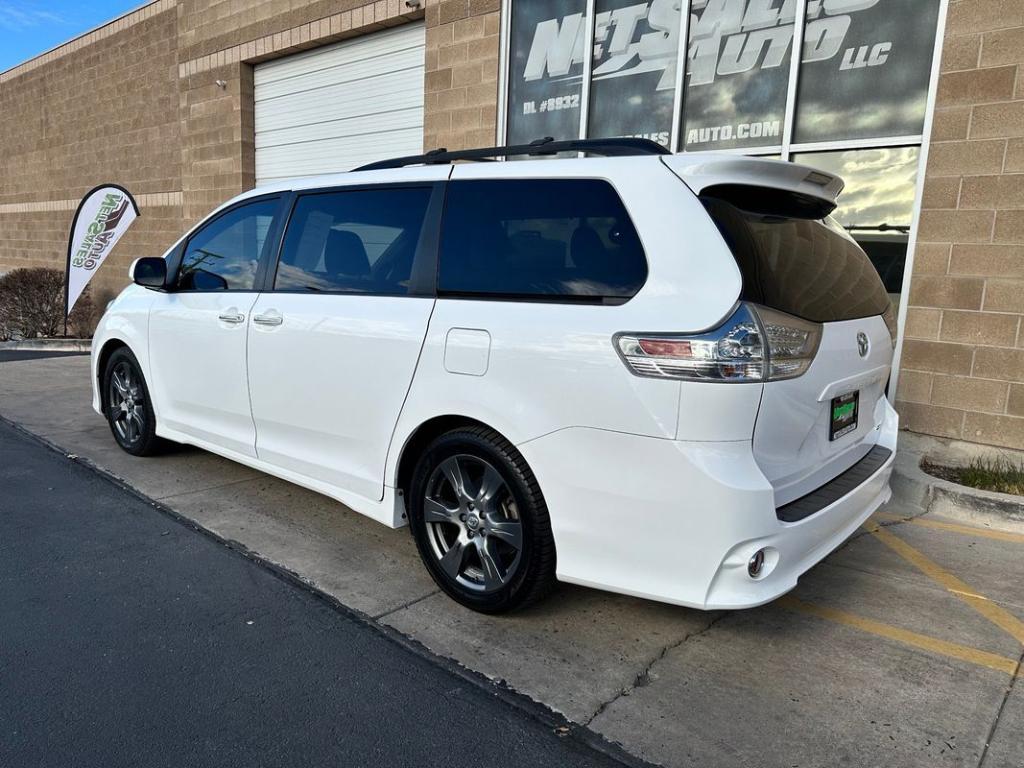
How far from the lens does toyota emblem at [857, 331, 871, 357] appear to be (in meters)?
3.00

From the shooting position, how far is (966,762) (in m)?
2.34

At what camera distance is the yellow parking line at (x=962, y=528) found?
14.2 ft

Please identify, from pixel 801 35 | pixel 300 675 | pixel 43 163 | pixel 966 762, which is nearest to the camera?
pixel 966 762

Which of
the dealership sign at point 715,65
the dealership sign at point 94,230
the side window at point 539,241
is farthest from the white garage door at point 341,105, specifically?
the side window at point 539,241

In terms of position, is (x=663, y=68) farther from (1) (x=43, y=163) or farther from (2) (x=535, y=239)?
(1) (x=43, y=163)

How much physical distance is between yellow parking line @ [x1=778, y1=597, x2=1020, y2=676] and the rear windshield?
132cm

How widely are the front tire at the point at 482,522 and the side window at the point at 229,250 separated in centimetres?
178

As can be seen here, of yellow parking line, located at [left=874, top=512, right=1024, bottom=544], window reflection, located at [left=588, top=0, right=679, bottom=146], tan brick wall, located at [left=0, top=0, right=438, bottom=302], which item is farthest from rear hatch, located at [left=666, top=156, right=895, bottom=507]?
tan brick wall, located at [left=0, top=0, right=438, bottom=302]

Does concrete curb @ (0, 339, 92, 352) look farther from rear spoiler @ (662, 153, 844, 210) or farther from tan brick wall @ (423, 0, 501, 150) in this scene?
rear spoiler @ (662, 153, 844, 210)

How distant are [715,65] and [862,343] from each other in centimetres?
496

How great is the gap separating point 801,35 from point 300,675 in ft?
21.0

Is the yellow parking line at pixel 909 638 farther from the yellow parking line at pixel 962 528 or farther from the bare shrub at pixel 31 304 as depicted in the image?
the bare shrub at pixel 31 304

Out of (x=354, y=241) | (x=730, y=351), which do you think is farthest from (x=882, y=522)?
(x=354, y=241)

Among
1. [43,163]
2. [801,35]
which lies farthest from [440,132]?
[43,163]
